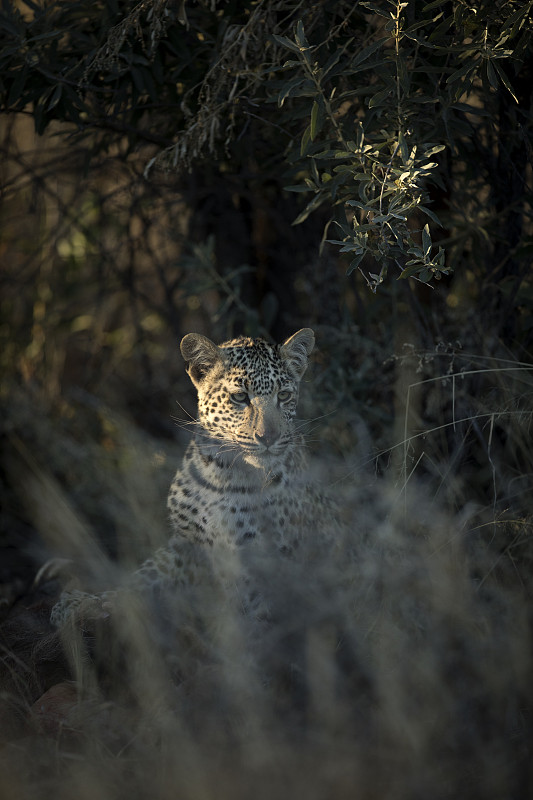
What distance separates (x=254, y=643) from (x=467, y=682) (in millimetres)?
921

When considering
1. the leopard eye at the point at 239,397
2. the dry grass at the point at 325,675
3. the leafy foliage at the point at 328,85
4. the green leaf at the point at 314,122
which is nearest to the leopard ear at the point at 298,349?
the leopard eye at the point at 239,397

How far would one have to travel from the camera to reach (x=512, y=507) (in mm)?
3830

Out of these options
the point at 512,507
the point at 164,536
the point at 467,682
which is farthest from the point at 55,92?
the point at 467,682

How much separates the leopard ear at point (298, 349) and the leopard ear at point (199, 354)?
14.8 inches

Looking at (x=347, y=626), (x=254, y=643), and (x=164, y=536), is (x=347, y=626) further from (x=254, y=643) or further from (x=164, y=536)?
(x=164, y=536)

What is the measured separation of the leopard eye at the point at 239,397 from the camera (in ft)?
12.5

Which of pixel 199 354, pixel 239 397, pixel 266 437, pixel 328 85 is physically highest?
pixel 328 85

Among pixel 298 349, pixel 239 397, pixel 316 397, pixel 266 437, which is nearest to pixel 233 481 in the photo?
pixel 266 437

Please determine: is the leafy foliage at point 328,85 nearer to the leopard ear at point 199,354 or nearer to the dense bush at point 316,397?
the dense bush at point 316,397

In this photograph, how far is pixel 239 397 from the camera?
12.5ft

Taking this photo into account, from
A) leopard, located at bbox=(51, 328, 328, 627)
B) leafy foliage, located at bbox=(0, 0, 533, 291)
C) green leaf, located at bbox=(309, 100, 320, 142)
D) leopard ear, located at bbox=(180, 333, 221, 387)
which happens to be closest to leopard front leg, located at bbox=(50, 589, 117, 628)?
leopard, located at bbox=(51, 328, 328, 627)

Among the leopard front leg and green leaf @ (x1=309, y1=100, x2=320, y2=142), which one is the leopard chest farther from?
green leaf @ (x1=309, y1=100, x2=320, y2=142)

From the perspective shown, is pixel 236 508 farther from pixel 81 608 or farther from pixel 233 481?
pixel 81 608

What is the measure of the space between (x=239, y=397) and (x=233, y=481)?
0.43 metres
